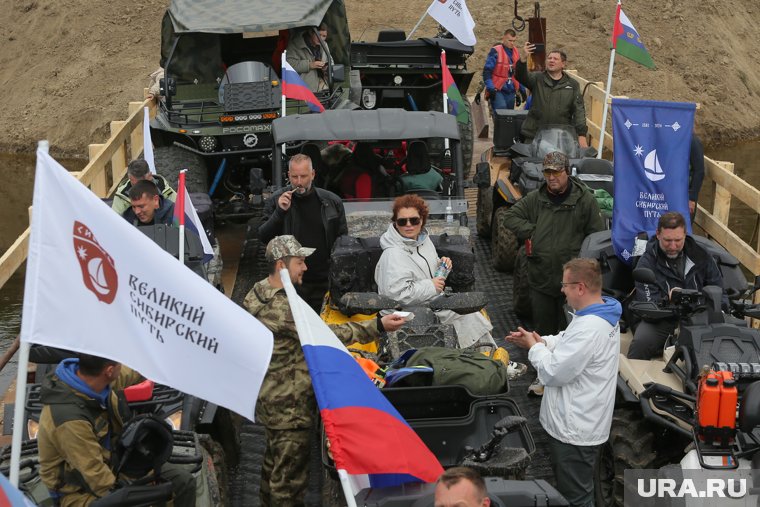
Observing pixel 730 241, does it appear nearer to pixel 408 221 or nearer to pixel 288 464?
pixel 408 221

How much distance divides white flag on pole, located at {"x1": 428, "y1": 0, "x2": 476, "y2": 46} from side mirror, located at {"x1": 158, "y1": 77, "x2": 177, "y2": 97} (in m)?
3.54

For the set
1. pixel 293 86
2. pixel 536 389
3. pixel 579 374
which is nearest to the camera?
pixel 579 374

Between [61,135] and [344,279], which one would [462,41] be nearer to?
[344,279]

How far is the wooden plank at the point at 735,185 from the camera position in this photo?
9.70 metres

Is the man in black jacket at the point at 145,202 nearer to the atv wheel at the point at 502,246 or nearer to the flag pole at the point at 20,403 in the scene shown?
the flag pole at the point at 20,403

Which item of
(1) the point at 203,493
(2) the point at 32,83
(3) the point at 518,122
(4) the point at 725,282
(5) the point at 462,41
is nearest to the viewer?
(1) the point at 203,493

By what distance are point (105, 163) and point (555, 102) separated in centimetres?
476

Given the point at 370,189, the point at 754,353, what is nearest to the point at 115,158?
the point at 370,189

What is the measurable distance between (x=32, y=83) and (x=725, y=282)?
2128cm

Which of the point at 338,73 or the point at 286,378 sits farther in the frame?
the point at 338,73

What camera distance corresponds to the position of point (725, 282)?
780 centimetres

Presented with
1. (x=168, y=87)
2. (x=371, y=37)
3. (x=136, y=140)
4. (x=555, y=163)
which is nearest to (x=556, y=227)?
(x=555, y=163)

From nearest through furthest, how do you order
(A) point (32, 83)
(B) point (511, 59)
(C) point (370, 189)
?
(C) point (370, 189) → (B) point (511, 59) → (A) point (32, 83)

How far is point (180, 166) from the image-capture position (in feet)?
38.8
